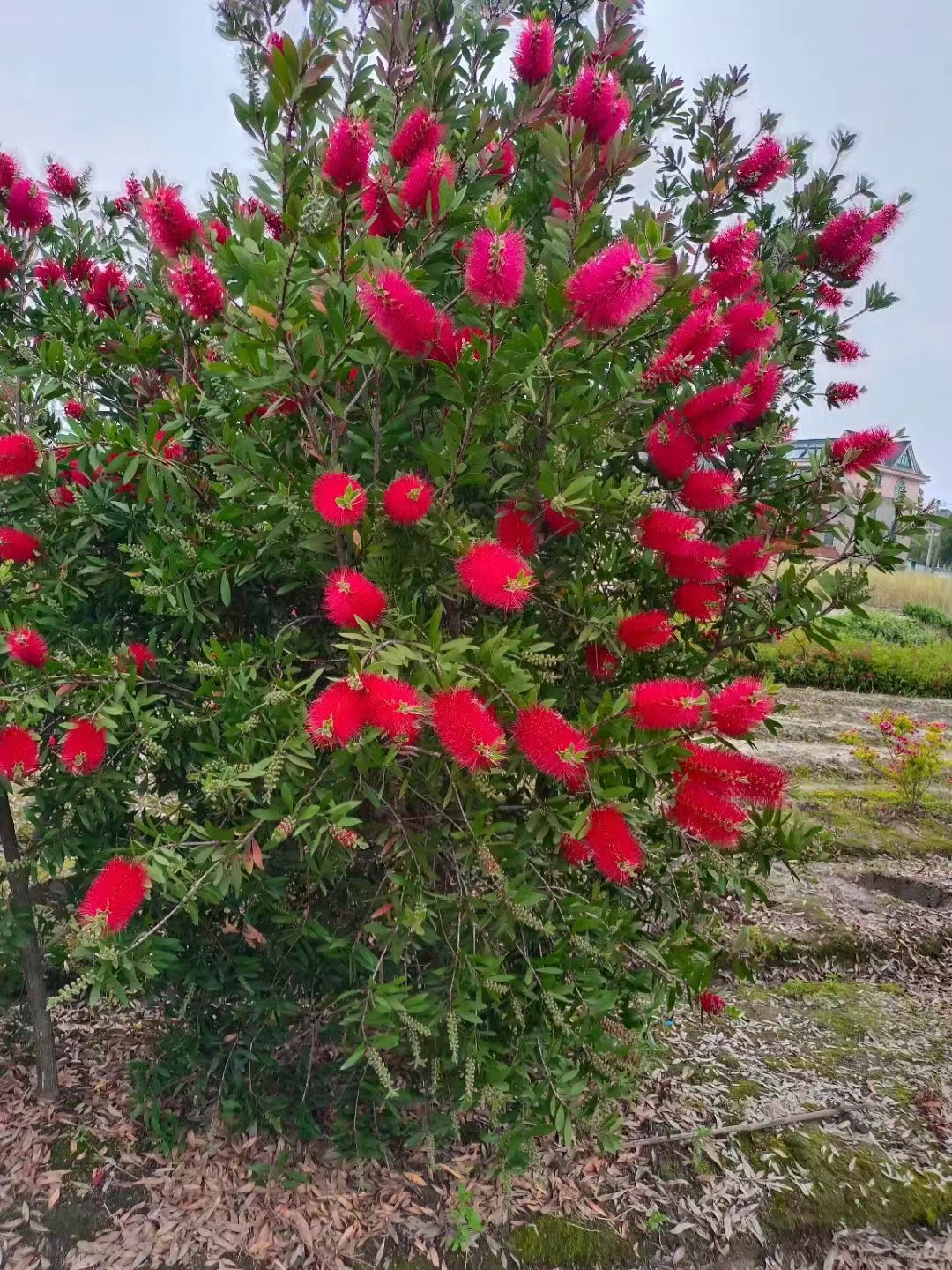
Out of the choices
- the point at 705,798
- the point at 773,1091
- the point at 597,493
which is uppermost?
the point at 597,493

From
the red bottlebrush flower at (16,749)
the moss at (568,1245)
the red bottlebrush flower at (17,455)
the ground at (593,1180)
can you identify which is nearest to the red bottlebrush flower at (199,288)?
the red bottlebrush flower at (17,455)

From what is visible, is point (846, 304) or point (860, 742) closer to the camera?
point (846, 304)

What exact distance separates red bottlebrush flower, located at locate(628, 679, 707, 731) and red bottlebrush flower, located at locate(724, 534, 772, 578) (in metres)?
0.41

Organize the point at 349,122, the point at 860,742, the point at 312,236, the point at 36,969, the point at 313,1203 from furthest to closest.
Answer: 1. the point at 860,742
2. the point at 36,969
3. the point at 313,1203
4. the point at 312,236
5. the point at 349,122

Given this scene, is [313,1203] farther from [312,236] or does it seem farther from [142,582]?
[312,236]

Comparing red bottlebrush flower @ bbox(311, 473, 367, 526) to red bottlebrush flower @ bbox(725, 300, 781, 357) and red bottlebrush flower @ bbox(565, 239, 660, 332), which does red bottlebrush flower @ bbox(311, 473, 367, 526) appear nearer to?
red bottlebrush flower @ bbox(565, 239, 660, 332)

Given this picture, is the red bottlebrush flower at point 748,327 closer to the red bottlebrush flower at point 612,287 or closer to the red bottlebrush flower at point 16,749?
the red bottlebrush flower at point 612,287

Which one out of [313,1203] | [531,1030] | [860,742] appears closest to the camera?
[531,1030]

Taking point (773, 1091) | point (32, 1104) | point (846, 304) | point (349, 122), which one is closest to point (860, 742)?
point (773, 1091)

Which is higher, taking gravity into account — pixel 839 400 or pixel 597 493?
pixel 839 400

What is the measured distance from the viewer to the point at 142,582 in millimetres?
1741

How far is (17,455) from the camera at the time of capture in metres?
1.75

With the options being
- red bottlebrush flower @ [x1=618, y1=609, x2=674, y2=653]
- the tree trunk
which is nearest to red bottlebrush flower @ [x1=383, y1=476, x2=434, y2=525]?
red bottlebrush flower @ [x1=618, y1=609, x2=674, y2=653]

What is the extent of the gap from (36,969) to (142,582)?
4.16ft
